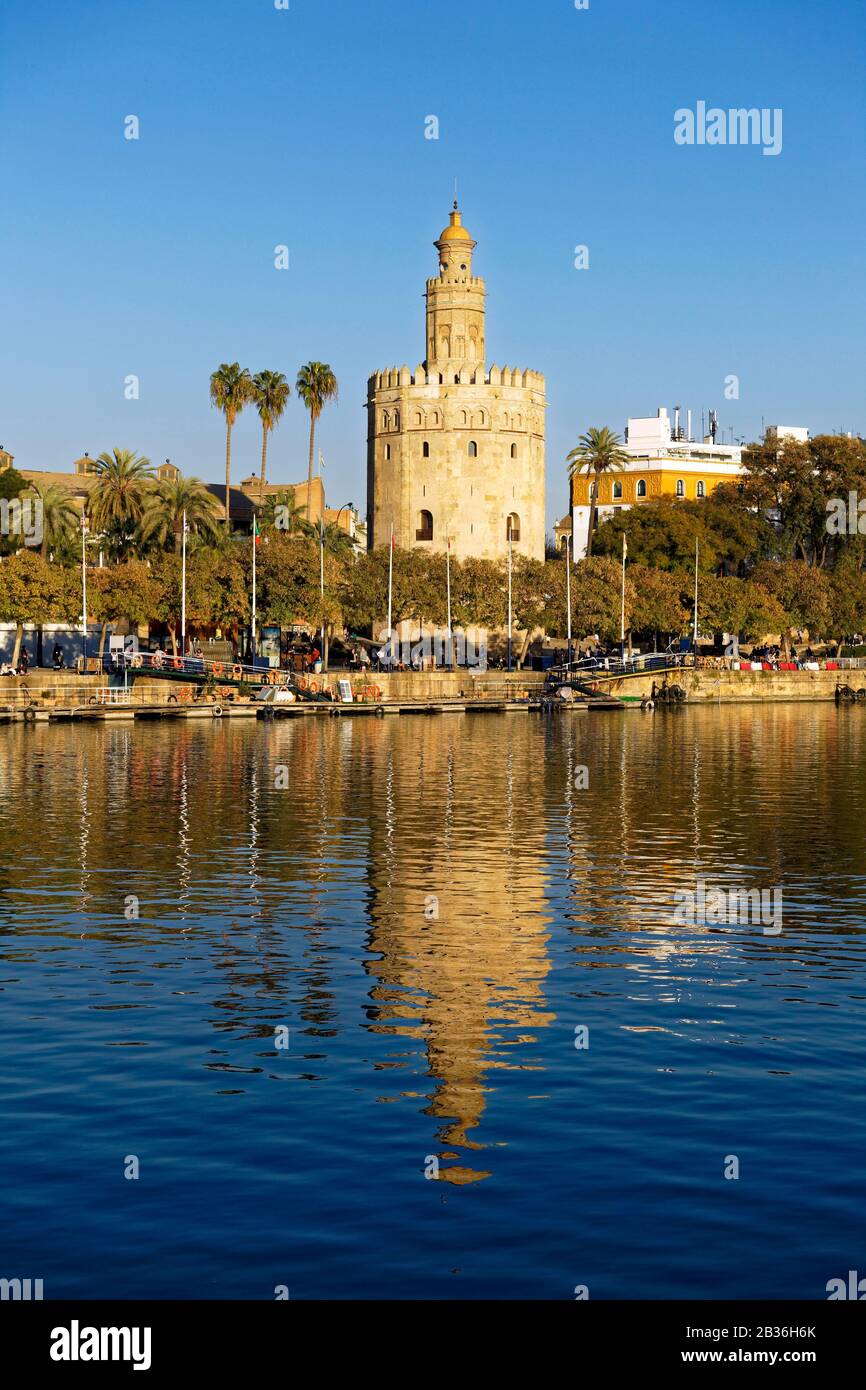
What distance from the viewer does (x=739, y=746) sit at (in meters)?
58.7

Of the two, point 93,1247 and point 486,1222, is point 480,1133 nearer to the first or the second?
point 486,1222

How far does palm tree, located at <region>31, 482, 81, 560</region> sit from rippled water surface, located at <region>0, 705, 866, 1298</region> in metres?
54.8

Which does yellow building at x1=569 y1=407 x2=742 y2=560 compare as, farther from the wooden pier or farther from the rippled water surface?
the rippled water surface

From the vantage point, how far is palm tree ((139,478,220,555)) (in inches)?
3383

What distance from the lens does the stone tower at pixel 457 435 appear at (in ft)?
341

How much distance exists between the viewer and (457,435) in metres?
104

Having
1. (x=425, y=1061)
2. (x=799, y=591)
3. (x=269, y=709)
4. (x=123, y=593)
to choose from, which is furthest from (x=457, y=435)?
(x=425, y=1061)

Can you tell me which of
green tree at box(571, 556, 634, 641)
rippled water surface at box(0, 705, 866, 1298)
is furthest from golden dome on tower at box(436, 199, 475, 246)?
rippled water surface at box(0, 705, 866, 1298)

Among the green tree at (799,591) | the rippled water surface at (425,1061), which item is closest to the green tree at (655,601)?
the green tree at (799,591)

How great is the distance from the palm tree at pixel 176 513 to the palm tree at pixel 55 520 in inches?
153

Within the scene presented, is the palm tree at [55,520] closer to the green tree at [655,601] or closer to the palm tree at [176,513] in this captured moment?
Result: the palm tree at [176,513]

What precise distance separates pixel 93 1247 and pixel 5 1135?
7.67ft

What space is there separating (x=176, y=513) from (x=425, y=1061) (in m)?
73.6
